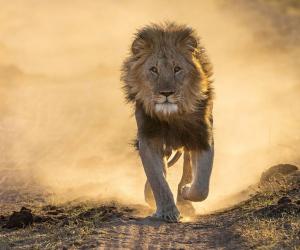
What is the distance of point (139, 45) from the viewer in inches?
317

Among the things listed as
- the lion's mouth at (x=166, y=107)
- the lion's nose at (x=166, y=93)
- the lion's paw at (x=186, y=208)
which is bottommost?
the lion's paw at (x=186, y=208)

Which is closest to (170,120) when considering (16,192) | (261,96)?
(16,192)

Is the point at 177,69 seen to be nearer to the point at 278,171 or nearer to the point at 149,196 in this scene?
the point at 149,196

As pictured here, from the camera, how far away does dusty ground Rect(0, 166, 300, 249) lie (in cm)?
638

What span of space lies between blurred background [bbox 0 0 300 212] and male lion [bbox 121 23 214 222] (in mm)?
752

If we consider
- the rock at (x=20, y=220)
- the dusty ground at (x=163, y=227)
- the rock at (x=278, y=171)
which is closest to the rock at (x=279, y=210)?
the dusty ground at (x=163, y=227)

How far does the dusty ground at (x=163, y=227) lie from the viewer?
638cm

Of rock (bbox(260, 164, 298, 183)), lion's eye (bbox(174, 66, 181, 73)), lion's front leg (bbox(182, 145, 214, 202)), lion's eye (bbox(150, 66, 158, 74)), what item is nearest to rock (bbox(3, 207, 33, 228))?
lion's front leg (bbox(182, 145, 214, 202))

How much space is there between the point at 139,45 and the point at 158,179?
3.95 feet

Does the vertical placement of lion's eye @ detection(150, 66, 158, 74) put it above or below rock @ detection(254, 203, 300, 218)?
above

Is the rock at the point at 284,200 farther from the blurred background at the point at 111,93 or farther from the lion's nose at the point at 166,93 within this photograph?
the blurred background at the point at 111,93

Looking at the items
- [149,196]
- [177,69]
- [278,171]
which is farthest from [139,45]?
[278,171]

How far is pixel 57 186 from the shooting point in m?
11.0

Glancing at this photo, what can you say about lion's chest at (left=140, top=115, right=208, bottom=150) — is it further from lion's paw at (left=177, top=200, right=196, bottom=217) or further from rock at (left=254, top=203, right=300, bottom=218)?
rock at (left=254, top=203, right=300, bottom=218)
